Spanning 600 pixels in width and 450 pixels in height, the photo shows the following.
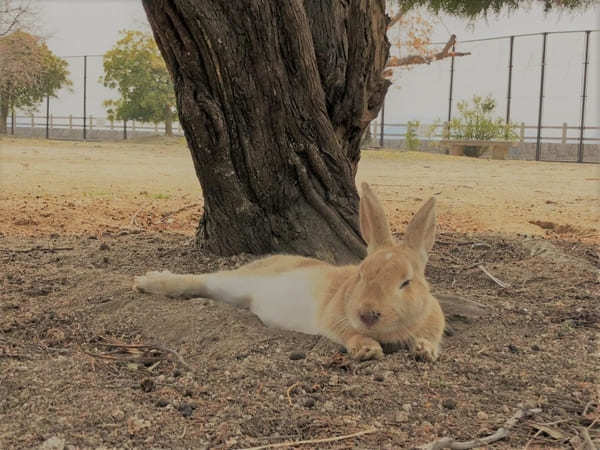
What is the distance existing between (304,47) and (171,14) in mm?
827

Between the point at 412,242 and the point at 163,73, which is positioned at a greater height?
the point at 163,73

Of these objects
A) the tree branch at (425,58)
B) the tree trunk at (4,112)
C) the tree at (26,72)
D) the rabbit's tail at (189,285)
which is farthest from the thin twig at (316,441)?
the tree trunk at (4,112)

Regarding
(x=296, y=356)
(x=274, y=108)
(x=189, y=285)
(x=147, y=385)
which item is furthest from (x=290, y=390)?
(x=274, y=108)

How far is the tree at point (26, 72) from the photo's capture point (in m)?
24.6

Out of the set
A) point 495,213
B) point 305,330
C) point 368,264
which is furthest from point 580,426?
point 495,213

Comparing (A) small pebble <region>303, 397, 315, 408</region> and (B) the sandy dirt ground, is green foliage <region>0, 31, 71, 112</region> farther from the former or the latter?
(A) small pebble <region>303, 397, 315, 408</region>

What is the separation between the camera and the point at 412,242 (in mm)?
2887

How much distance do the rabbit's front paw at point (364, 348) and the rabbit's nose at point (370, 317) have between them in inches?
5.1

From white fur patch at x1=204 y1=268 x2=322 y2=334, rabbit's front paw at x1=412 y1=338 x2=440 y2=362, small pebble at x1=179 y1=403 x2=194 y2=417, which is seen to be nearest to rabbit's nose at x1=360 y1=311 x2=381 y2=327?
rabbit's front paw at x1=412 y1=338 x2=440 y2=362

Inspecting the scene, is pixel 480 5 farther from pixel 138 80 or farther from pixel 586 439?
pixel 138 80

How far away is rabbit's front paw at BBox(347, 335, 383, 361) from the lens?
251 centimetres

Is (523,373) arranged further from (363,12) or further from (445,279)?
(363,12)

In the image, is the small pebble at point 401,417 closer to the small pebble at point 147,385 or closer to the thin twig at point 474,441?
the thin twig at point 474,441

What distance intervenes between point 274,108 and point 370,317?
6.13 ft
